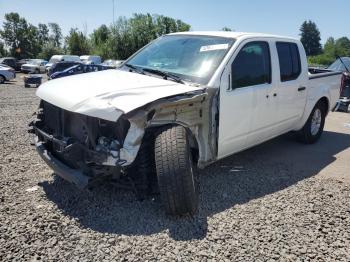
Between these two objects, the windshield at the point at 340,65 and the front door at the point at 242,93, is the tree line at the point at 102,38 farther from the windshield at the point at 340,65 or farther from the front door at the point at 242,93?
the front door at the point at 242,93

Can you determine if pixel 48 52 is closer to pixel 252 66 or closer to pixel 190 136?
pixel 252 66

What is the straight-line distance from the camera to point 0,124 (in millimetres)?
8125

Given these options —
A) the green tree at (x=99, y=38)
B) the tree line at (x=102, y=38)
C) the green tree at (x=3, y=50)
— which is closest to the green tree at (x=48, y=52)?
the tree line at (x=102, y=38)

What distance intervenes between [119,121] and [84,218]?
3.50 ft

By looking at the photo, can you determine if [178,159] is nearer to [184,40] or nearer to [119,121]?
[119,121]

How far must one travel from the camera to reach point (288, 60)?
5738 mm

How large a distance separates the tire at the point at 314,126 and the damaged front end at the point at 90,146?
432 centimetres

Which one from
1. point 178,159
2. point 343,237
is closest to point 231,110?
point 178,159

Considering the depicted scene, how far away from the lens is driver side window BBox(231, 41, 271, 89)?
4.60 meters

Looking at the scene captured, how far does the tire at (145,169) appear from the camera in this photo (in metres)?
3.84

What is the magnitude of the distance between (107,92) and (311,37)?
115214 mm

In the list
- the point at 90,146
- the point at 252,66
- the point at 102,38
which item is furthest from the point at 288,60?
the point at 102,38

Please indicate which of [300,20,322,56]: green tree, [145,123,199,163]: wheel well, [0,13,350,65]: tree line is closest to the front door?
[145,123,199,163]: wheel well

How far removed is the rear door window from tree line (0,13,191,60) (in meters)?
51.5
